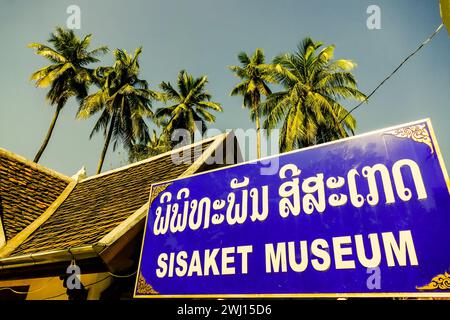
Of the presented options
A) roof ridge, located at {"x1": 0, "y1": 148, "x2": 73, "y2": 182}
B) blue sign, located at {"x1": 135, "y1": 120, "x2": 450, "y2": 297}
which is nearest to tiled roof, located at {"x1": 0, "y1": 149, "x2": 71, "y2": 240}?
roof ridge, located at {"x1": 0, "y1": 148, "x2": 73, "y2": 182}

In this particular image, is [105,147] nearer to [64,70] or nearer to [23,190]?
[64,70]

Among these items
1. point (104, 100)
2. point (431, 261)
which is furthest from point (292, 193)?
point (104, 100)

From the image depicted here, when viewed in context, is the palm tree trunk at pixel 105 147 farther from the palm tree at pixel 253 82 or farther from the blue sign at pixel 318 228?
the blue sign at pixel 318 228

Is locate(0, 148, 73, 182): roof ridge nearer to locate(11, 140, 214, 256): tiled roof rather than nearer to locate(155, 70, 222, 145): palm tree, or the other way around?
locate(11, 140, 214, 256): tiled roof

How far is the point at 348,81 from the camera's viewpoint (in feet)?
58.2

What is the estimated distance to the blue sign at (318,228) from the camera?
2.10m

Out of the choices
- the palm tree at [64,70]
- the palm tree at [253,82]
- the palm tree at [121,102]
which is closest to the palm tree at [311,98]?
the palm tree at [253,82]

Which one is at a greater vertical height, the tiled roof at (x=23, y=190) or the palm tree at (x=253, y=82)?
the palm tree at (x=253, y=82)

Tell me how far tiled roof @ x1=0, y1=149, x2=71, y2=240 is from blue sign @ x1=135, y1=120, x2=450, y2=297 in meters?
4.66

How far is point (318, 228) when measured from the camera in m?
2.47

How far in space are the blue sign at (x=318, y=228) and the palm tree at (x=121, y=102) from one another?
20981 mm

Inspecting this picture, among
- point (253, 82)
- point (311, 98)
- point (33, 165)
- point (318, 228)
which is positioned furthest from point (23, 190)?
point (253, 82)

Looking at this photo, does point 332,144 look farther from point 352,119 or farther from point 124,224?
point 352,119

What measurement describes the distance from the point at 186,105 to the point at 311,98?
41.3ft
